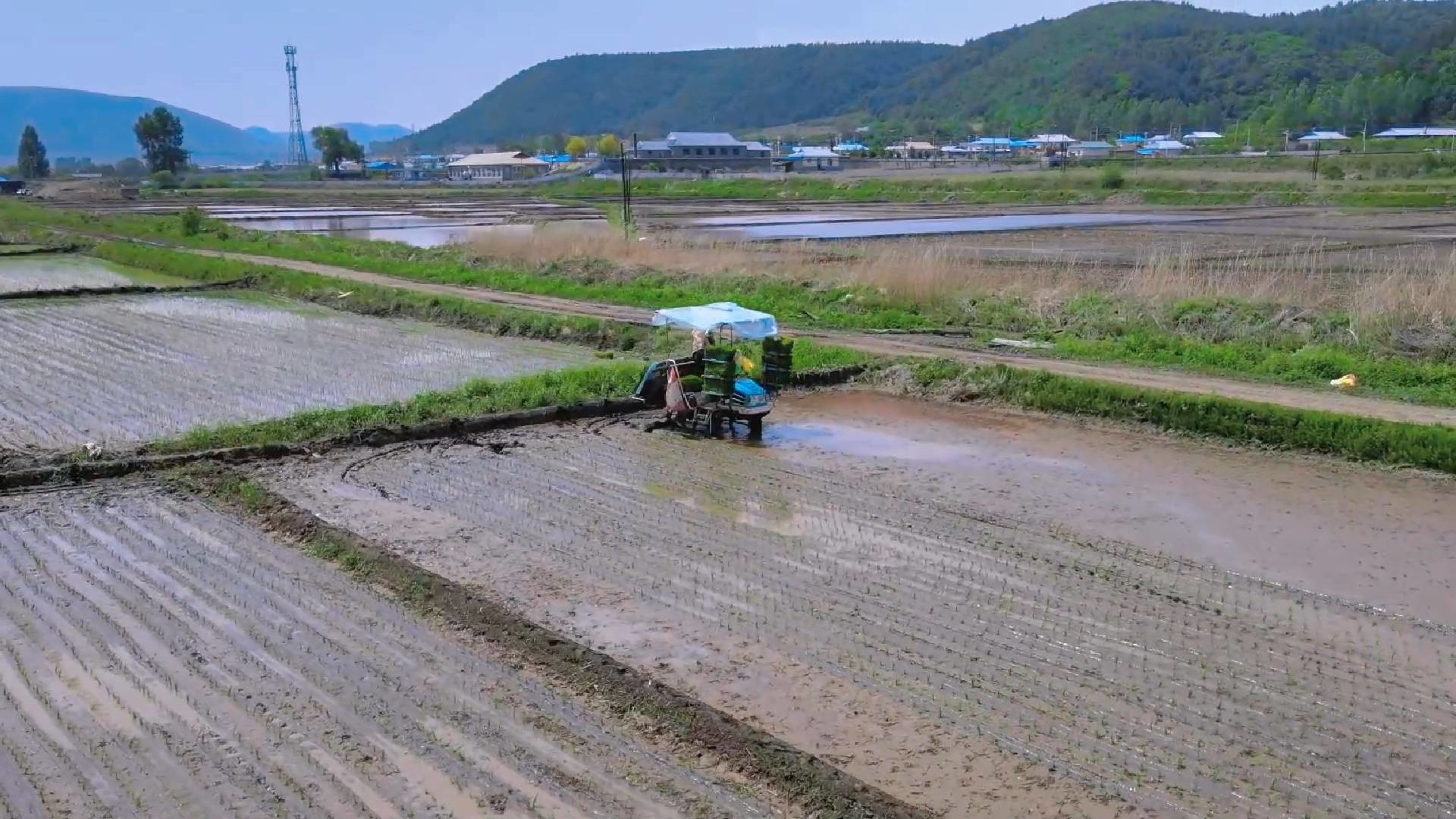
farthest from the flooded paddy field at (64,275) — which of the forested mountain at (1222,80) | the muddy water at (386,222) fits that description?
the forested mountain at (1222,80)

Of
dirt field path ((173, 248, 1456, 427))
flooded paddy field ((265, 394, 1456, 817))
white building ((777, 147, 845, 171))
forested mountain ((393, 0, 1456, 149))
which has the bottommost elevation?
flooded paddy field ((265, 394, 1456, 817))

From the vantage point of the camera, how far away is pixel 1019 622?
7836 millimetres

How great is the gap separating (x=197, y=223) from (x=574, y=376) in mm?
29323

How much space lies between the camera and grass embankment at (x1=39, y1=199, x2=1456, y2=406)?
15.1 metres

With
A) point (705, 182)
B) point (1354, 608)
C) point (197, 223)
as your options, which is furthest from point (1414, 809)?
point (705, 182)

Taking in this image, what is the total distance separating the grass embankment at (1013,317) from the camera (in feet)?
49.5

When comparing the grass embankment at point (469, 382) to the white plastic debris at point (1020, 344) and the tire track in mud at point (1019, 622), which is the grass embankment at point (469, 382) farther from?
the white plastic debris at point (1020, 344)

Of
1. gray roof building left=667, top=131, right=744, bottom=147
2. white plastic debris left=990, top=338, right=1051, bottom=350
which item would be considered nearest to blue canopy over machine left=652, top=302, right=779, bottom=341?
white plastic debris left=990, top=338, right=1051, bottom=350

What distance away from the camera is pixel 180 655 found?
7355mm

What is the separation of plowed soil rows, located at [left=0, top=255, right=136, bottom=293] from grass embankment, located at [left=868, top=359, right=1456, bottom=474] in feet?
65.2

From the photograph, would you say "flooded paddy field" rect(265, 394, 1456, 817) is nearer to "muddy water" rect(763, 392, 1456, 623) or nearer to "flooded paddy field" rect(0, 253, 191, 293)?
"muddy water" rect(763, 392, 1456, 623)

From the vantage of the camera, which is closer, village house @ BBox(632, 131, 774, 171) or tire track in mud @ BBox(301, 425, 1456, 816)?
tire track in mud @ BBox(301, 425, 1456, 816)

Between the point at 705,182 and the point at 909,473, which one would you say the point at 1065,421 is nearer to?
the point at 909,473

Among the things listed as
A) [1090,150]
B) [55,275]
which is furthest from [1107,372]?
[1090,150]
